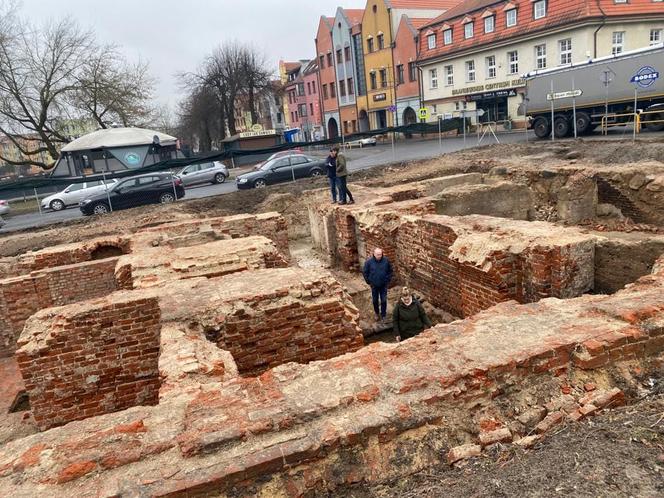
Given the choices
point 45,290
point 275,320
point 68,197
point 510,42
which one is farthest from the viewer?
point 510,42

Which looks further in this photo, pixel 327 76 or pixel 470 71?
pixel 327 76

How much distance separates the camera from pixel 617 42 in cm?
2803

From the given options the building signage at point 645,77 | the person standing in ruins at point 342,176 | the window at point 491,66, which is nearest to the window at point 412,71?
the window at point 491,66

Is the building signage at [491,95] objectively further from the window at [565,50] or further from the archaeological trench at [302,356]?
the archaeological trench at [302,356]

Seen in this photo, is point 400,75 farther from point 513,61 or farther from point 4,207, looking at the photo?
point 4,207

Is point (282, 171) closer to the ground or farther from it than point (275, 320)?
farther from it

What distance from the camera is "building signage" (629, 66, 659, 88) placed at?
18.6 meters

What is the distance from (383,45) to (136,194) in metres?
31.8

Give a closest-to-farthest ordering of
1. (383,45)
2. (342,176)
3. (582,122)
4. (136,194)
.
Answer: (342,176), (136,194), (582,122), (383,45)

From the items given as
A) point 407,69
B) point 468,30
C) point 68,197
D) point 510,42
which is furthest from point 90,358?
point 407,69

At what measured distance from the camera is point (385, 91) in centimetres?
4503

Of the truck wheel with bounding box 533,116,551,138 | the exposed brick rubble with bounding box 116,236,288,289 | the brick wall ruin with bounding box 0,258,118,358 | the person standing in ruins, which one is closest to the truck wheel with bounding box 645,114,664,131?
the truck wheel with bounding box 533,116,551,138

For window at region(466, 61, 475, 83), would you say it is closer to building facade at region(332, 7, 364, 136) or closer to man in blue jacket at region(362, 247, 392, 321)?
building facade at region(332, 7, 364, 136)

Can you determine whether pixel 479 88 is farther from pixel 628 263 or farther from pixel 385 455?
pixel 385 455
